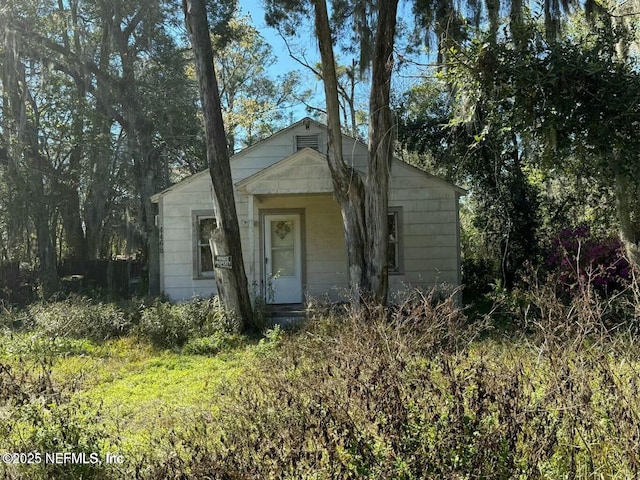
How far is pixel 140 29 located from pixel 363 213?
1124 cm

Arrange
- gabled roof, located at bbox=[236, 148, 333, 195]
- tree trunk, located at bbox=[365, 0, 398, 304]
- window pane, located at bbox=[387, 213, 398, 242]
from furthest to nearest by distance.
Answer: window pane, located at bbox=[387, 213, 398, 242], gabled roof, located at bbox=[236, 148, 333, 195], tree trunk, located at bbox=[365, 0, 398, 304]

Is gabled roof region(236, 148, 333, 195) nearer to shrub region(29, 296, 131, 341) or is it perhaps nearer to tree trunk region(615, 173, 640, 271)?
shrub region(29, 296, 131, 341)

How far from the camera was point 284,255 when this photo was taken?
12.3 metres

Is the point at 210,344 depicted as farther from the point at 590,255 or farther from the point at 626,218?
the point at 590,255

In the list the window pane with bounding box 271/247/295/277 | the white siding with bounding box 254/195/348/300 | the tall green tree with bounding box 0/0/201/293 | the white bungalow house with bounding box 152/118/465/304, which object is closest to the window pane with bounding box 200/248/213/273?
the white bungalow house with bounding box 152/118/465/304

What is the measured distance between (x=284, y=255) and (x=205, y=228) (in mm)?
1991

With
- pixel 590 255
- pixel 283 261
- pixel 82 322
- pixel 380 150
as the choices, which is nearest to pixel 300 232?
pixel 283 261

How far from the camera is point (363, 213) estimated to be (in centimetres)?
908

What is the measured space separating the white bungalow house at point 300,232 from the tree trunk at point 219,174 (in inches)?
66.5

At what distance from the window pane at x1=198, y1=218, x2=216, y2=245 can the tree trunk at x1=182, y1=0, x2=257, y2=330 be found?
104 inches

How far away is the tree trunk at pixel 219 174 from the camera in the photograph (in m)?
9.23

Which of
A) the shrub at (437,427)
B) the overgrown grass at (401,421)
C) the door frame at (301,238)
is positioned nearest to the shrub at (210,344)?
the door frame at (301,238)

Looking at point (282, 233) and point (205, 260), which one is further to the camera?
point (282, 233)

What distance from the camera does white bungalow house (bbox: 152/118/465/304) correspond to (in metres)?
11.6
